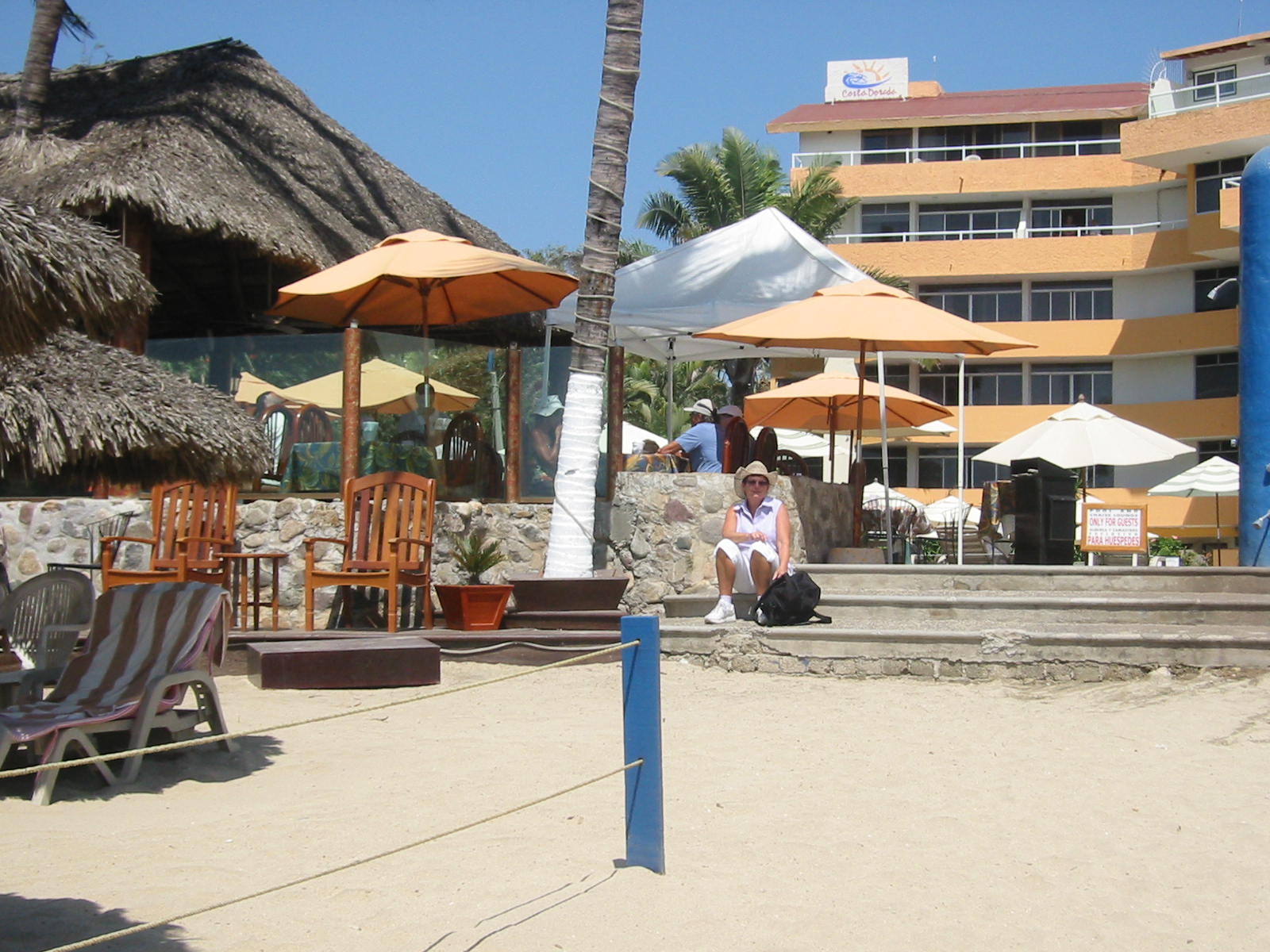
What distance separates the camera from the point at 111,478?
253 inches

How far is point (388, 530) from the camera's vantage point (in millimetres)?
9438

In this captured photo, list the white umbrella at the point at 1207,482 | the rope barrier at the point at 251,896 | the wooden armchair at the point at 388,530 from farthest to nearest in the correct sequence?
the white umbrella at the point at 1207,482
the wooden armchair at the point at 388,530
the rope barrier at the point at 251,896

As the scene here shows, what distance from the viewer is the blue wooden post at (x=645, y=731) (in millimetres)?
4391

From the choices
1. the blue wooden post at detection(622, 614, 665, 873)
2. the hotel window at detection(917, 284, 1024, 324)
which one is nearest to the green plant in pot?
the blue wooden post at detection(622, 614, 665, 873)

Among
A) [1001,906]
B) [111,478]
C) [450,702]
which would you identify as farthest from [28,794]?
[1001,906]

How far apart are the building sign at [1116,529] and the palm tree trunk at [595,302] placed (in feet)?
20.0

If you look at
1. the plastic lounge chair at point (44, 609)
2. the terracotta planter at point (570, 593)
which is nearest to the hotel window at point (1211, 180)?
the terracotta planter at point (570, 593)

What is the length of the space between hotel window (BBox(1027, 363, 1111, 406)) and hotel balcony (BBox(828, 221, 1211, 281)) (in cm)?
255

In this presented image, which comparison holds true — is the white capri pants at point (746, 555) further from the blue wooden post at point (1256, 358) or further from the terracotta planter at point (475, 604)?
the blue wooden post at point (1256, 358)

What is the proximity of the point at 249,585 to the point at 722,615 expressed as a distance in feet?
13.2

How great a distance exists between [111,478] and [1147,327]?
106 feet

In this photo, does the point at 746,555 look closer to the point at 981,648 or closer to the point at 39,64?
the point at 981,648

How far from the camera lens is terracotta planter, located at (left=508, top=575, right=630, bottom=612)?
9.47 meters

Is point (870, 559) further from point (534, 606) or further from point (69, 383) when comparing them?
point (69, 383)
